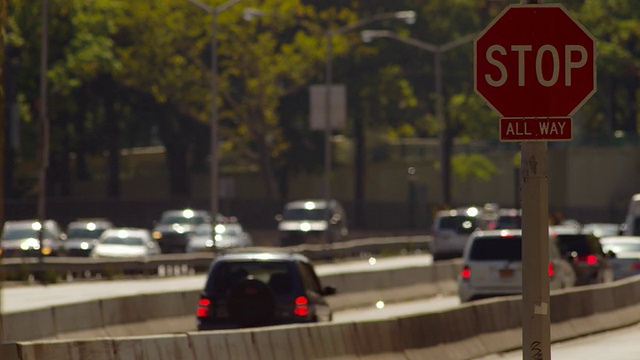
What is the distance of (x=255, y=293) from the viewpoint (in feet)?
70.2

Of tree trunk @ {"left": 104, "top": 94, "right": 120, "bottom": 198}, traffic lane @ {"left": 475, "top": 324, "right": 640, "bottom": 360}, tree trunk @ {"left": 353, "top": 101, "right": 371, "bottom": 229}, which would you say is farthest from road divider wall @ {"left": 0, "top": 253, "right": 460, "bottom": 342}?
tree trunk @ {"left": 353, "top": 101, "right": 371, "bottom": 229}

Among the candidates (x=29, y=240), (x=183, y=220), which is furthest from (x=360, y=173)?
(x=29, y=240)

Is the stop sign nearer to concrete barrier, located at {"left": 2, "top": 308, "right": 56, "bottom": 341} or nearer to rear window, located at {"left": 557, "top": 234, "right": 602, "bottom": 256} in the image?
concrete barrier, located at {"left": 2, "top": 308, "right": 56, "bottom": 341}

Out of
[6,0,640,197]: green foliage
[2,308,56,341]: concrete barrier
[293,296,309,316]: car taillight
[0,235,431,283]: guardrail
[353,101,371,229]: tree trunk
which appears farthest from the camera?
[353,101,371,229]: tree trunk

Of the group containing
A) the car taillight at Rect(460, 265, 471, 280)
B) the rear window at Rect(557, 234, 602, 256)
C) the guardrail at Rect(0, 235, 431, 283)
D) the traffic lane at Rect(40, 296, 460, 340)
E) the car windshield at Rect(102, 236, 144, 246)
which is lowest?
the traffic lane at Rect(40, 296, 460, 340)

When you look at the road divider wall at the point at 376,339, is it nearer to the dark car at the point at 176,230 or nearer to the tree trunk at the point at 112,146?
the dark car at the point at 176,230

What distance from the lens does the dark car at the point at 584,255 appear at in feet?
113

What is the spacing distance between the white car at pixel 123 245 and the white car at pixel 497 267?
67.2 feet

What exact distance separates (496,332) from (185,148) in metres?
74.4

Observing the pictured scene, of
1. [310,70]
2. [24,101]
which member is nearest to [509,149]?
[310,70]

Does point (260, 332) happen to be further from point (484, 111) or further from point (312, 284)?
point (484, 111)

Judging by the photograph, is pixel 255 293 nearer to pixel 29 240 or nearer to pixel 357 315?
pixel 357 315

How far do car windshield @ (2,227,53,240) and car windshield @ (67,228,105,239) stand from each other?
4023 mm

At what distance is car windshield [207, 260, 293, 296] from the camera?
2167cm
